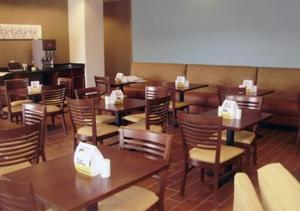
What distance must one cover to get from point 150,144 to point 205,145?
80 centimetres

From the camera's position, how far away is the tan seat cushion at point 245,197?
4.12ft

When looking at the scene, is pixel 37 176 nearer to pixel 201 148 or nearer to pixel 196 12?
pixel 201 148

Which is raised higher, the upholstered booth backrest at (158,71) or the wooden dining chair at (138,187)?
the upholstered booth backrest at (158,71)

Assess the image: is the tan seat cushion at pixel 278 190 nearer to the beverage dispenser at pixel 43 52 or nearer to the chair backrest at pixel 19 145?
the chair backrest at pixel 19 145

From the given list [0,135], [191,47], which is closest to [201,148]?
[0,135]

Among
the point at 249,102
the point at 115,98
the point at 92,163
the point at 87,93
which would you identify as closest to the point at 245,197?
the point at 92,163

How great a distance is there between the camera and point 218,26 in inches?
270

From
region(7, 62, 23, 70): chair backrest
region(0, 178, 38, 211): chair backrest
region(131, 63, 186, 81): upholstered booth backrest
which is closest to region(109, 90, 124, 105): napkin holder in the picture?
region(0, 178, 38, 211): chair backrest

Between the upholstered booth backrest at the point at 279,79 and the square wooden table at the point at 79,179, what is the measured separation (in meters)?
4.60

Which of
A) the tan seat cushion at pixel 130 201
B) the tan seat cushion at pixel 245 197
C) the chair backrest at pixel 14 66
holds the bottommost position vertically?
the tan seat cushion at pixel 130 201

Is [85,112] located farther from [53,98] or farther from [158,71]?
[158,71]

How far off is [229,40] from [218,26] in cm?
37

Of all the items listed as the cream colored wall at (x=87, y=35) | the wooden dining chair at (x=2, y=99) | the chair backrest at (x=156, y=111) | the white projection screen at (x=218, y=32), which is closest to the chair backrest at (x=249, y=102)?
the chair backrest at (x=156, y=111)

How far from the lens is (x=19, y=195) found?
1550mm
